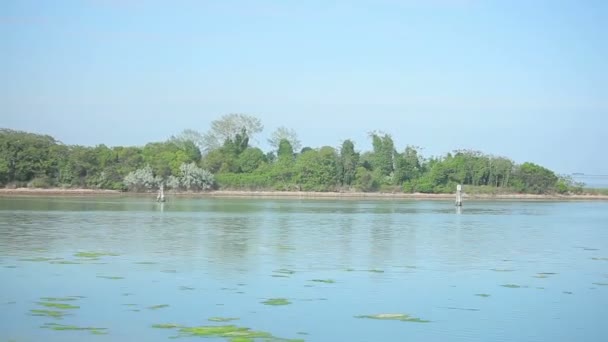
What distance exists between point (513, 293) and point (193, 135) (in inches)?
2934

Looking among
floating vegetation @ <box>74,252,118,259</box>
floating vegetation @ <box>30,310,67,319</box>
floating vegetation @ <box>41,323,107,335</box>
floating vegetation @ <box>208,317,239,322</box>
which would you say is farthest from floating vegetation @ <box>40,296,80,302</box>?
floating vegetation @ <box>74,252,118,259</box>

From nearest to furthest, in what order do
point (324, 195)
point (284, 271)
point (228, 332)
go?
point (228, 332), point (284, 271), point (324, 195)

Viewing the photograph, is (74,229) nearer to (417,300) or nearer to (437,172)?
(417,300)

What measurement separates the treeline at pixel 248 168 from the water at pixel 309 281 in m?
41.8

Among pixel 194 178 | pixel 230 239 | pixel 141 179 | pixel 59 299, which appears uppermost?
pixel 194 178

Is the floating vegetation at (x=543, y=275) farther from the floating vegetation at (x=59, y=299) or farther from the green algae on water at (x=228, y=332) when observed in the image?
the floating vegetation at (x=59, y=299)

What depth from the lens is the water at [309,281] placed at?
36.2 feet

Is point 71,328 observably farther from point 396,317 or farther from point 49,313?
point 396,317

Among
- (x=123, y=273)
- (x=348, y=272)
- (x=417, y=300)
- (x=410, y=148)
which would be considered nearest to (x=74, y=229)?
(x=123, y=273)

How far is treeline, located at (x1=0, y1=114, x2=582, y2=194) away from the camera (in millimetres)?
68000

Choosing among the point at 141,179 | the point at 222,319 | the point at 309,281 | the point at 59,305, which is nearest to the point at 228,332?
the point at 222,319

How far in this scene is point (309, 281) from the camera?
15.0 m

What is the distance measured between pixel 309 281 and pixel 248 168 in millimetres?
65524

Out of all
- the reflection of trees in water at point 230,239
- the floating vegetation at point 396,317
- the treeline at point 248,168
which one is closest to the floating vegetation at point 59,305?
the floating vegetation at point 396,317
